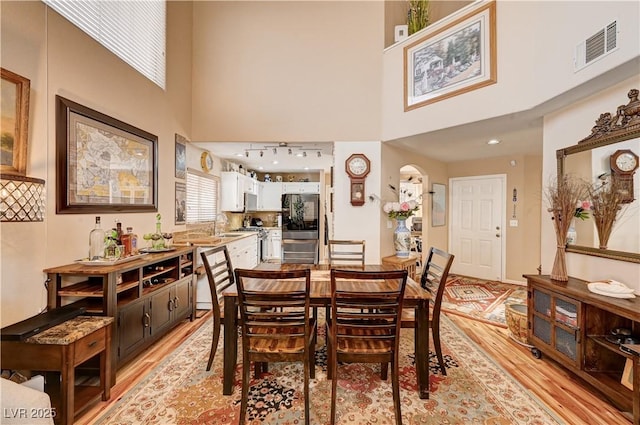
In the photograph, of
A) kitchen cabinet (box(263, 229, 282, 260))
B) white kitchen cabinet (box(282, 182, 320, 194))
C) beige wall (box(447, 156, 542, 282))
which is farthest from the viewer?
white kitchen cabinet (box(282, 182, 320, 194))

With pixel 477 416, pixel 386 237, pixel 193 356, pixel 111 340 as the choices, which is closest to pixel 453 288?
pixel 386 237

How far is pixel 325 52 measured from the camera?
4.11m

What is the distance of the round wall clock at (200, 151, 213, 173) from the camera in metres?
4.66

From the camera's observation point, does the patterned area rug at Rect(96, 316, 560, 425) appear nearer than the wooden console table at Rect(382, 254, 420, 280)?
Yes

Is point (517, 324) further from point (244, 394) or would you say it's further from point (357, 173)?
point (244, 394)

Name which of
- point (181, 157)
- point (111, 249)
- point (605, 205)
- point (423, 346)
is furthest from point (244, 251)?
point (605, 205)

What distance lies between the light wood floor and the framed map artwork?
4.58ft

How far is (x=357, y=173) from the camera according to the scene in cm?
415

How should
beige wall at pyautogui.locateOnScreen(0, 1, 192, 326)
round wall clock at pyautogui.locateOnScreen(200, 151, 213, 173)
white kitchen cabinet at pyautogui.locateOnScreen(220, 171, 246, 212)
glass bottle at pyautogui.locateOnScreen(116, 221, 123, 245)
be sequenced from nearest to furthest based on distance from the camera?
beige wall at pyautogui.locateOnScreen(0, 1, 192, 326) < glass bottle at pyautogui.locateOnScreen(116, 221, 123, 245) < round wall clock at pyautogui.locateOnScreen(200, 151, 213, 173) < white kitchen cabinet at pyautogui.locateOnScreen(220, 171, 246, 212)

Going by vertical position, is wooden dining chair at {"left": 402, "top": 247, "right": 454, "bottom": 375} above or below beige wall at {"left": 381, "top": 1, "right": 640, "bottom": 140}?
below

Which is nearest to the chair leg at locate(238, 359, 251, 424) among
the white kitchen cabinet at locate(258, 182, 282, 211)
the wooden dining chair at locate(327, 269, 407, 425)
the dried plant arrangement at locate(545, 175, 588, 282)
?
the wooden dining chair at locate(327, 269, 407, 425)

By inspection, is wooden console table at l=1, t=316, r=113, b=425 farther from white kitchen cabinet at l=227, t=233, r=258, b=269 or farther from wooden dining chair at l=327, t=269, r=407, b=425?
white kitchen cabinet at l=227, t=233, r=258, b=269

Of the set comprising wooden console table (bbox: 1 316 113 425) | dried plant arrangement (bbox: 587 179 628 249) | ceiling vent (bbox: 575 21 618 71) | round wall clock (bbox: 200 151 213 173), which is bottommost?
wooden console table (bbox: 1 316 113 425)

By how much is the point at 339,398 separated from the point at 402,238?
2.60 meters
